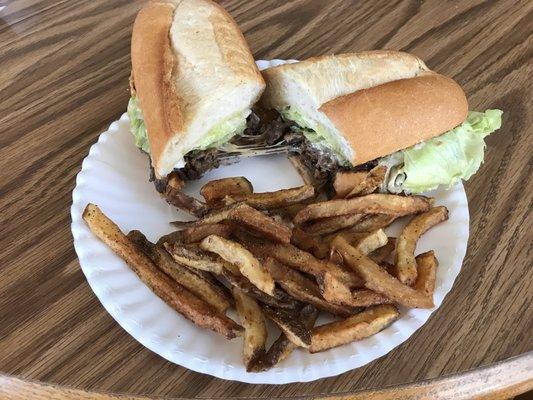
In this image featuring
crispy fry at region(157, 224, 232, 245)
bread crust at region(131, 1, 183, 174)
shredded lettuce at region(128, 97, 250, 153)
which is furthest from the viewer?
shredded lettuce at region(128, 97, 250, 153)

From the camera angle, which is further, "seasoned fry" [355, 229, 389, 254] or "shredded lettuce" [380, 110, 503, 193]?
"shredded lettuce" [380, 110, 503, 193]

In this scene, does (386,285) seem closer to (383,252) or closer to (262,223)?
(383,252)

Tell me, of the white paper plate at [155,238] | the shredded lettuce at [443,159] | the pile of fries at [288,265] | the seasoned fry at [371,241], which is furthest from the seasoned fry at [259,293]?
the shredded lettuce at [443,159]

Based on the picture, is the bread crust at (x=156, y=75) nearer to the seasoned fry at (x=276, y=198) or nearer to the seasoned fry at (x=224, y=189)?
the seasoned fry at (x=224, y=189)

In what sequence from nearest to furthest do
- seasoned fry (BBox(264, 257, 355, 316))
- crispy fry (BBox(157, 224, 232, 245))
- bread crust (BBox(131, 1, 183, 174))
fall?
seasoned fry (BBox(264, 257, 355, 316)), crispy fry (BBox(157, 224, 232, 245)), bread crust (BBox(131, 1, 183, 174))

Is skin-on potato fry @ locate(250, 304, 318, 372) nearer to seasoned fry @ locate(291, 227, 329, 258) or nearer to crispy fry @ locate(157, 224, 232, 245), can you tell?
seasoned fry @ locate(291, 227, 329, 258)

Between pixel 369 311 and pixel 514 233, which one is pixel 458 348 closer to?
pixel 369 311

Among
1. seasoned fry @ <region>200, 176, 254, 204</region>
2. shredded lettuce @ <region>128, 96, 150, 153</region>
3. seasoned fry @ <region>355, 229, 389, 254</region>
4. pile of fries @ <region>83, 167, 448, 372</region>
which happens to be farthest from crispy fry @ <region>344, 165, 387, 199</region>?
A: shredded lettuce @ <region>128, 96, 150, 153</region>

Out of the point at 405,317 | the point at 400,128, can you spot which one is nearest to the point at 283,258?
the point at 405,317
